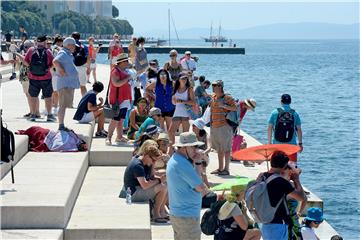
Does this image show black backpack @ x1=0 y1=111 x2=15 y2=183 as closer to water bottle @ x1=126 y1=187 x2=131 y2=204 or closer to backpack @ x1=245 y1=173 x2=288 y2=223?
water bottle @ x1=126 y1=187 x2=131 y2=204

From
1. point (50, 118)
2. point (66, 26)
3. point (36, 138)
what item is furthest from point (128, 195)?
point (66, 26)

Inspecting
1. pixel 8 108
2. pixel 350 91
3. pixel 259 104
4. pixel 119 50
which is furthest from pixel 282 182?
pixel 350 91

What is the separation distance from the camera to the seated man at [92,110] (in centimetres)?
1483

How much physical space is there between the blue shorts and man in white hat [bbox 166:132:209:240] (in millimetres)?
676

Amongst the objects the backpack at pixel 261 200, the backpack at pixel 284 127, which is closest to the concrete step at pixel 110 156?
the backpack at pixel 284 127

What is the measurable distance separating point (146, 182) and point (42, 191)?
1.28m

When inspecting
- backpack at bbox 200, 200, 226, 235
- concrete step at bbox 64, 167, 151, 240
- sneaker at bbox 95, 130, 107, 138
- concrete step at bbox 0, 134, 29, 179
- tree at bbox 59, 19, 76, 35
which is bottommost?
concrete step at bbox 64, 167, 151, 240

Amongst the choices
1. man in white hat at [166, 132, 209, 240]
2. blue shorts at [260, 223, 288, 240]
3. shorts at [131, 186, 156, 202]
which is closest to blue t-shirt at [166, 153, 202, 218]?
man in white hat at [166, 132, 209, 240]

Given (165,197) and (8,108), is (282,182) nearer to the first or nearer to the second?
(165,197)

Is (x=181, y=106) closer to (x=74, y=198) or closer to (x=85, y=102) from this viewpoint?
(x=85, y=102)

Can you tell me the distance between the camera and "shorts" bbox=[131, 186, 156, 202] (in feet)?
37.2

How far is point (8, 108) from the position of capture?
17.6 m

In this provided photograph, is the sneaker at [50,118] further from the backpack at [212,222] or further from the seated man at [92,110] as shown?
the backpack at [212,222]

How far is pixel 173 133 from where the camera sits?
49.2ft
